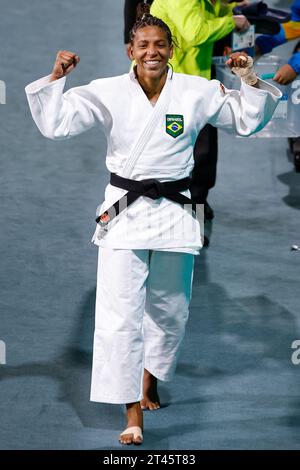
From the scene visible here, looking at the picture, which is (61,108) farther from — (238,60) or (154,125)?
(238,60)

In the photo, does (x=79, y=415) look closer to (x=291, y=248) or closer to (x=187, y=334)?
(x=187, y=334)

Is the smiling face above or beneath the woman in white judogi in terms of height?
above

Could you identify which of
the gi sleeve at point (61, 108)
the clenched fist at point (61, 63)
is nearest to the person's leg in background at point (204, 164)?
the gi sleeve at point (61, 108)

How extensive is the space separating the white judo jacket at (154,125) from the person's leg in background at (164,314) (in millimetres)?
91

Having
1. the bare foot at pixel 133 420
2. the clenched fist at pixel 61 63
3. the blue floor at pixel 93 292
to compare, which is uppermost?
the clenched fist at pixel 61 63

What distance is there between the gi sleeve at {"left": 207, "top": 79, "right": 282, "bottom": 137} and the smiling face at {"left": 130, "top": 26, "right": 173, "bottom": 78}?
0.26 m

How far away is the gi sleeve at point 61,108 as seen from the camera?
17.2 ft

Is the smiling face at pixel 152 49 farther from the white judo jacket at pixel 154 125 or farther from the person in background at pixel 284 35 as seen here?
the person in background at pixel 284 35

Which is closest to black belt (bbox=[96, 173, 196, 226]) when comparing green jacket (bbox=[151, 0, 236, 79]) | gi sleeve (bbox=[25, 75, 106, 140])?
gi sleeve (bbox=[25, 75, 106, 140])

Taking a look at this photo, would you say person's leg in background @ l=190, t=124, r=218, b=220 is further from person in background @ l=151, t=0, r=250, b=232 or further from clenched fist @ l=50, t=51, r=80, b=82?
clenched fist @ l=50, t=51, r=80, b=82

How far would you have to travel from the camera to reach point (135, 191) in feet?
17.9

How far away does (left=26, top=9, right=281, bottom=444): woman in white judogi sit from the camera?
541 centimetres

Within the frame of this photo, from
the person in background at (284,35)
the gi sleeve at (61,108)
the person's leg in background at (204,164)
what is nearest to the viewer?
the gi sleeve at (61,108)

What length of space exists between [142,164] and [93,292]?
1.78m
